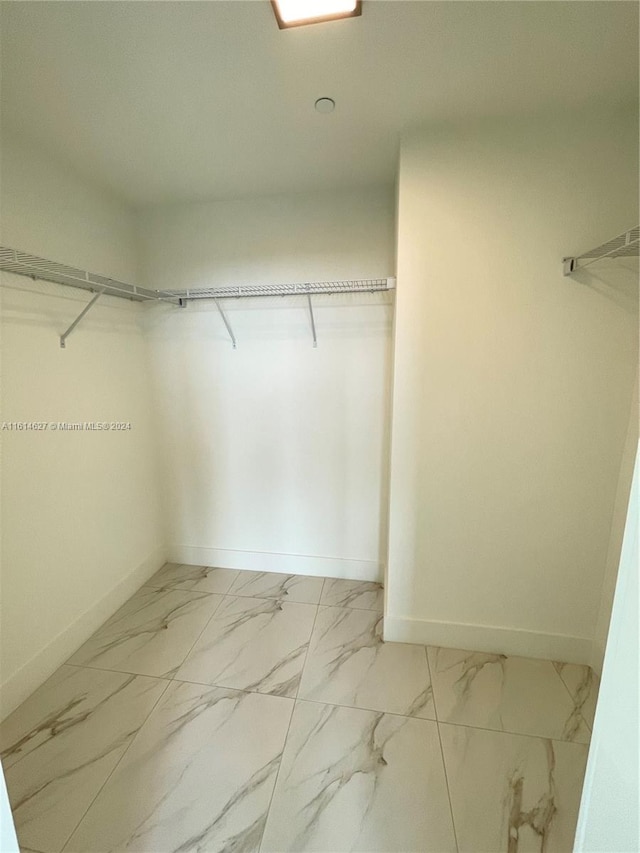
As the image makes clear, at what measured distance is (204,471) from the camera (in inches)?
90.9

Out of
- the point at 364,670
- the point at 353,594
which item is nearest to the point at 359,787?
the point at 364,670

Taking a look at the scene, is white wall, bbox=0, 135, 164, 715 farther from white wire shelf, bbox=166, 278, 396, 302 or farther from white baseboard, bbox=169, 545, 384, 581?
white wire shelf, bbox=166, 278, 396, 302

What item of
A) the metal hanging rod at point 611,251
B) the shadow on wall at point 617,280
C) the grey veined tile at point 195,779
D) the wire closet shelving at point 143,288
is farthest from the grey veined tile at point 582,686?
the wire closet shelving at point 143,288

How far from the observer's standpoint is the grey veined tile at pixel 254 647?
5.17ft

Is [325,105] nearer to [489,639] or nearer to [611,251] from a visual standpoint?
[611,251]

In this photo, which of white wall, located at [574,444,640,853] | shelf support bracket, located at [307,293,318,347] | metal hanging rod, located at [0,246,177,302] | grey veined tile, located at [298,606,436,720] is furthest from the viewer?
shelf support bracket, located at [307,293,318,347]

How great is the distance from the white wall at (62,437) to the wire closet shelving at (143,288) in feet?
0.21

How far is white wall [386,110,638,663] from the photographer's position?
4.45 feet

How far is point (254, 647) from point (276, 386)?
146 cm

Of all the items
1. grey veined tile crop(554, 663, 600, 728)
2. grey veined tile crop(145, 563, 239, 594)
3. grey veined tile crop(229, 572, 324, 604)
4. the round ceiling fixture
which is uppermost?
the round ceiling fixture

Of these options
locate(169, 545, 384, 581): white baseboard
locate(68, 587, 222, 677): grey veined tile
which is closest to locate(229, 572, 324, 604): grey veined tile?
locate(169, 545, 384, 581): white baseboard

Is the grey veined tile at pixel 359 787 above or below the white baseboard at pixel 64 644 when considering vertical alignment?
below

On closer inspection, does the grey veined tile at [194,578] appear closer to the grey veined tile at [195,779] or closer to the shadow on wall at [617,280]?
the grey veined tile at [195,779]

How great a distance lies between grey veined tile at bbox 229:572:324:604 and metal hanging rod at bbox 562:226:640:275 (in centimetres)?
215
